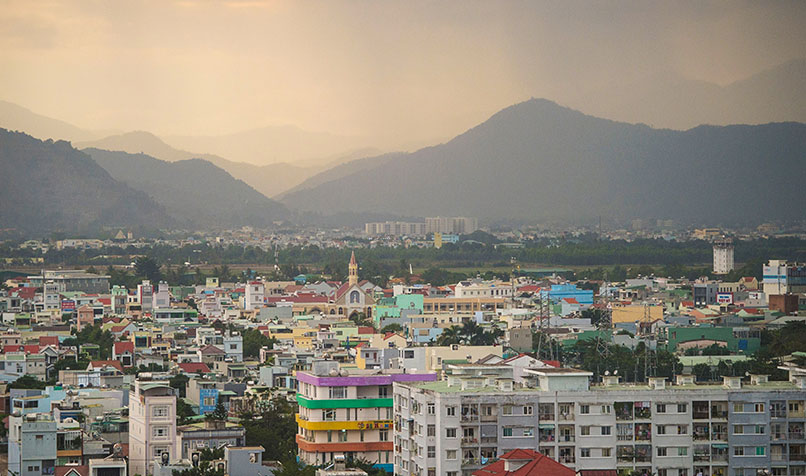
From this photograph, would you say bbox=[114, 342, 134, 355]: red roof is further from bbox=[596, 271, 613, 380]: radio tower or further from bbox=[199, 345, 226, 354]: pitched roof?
bbox=[596, 271, 613, 380]: radio tower

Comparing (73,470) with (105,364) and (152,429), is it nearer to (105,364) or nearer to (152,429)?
(152,429)

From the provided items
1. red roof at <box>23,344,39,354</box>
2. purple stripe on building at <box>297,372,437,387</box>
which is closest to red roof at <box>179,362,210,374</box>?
red roof at <box>23,344,39,354</box>

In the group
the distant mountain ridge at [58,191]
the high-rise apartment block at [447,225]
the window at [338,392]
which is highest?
the distant mountain ridge at [58,191]

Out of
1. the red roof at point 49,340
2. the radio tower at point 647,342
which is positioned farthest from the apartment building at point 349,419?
the red roof at point 49,340

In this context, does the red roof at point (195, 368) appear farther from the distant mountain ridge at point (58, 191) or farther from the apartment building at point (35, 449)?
the distant mountain ridge at point (58, 191)

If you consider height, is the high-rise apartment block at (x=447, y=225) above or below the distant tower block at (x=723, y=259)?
above

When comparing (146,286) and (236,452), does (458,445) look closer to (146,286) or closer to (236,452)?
(236,452)
